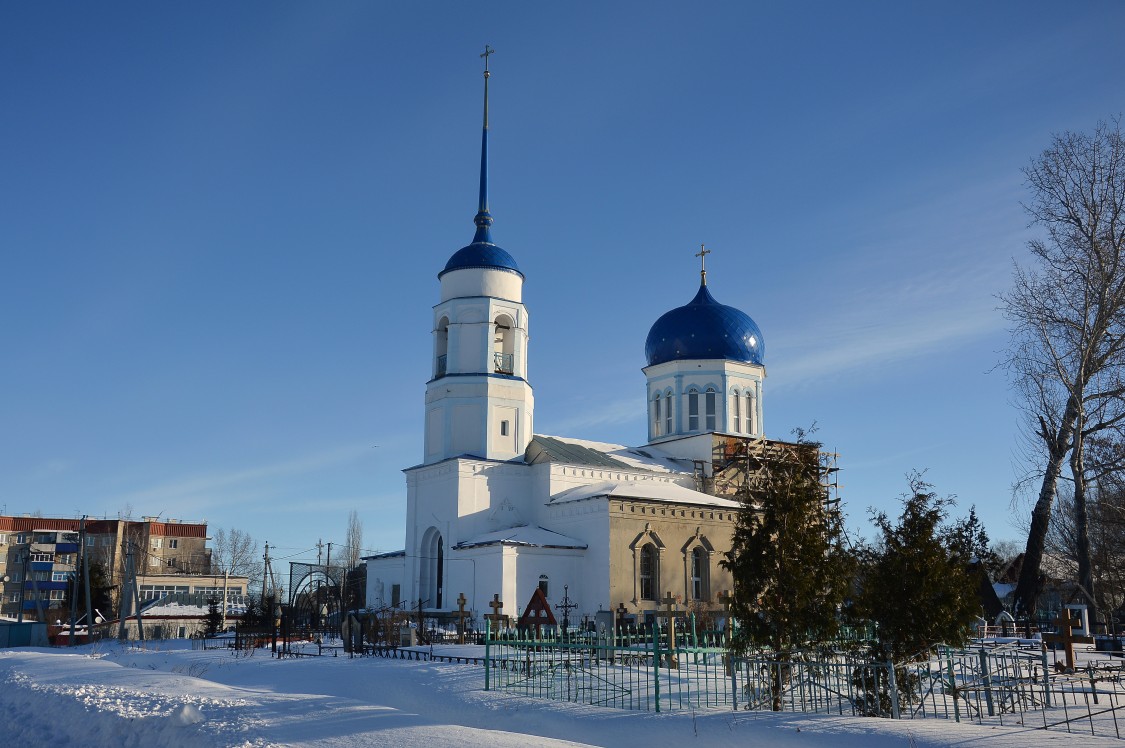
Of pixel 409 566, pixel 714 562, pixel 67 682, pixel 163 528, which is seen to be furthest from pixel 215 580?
pixel 67 682

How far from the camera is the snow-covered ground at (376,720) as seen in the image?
9.62 m

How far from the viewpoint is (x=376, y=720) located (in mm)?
10320

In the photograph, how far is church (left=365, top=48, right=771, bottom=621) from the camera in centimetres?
2709

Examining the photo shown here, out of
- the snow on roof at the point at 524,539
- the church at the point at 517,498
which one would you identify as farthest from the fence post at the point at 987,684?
the snow on roof at the point at 524,539

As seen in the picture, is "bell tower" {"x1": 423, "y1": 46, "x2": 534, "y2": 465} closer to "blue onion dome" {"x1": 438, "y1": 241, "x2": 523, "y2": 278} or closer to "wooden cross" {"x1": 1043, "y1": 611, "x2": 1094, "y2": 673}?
"blue onion dome" {"x1": 438, "y1": 241, "x2": 523, "y2": 278}

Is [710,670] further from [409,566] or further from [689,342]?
[689,342]

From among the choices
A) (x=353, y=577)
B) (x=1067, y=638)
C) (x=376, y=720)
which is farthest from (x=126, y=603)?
(x=1067, y=638)

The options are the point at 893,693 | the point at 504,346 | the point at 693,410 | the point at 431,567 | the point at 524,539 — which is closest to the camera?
the point at 893,693

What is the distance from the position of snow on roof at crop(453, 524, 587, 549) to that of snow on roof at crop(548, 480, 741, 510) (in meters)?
1.20

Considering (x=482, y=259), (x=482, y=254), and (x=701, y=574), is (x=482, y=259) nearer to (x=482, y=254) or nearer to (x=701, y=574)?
(x=482, y=254)

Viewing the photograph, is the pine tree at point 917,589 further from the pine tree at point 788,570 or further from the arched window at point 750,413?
the arched window at point 750,413

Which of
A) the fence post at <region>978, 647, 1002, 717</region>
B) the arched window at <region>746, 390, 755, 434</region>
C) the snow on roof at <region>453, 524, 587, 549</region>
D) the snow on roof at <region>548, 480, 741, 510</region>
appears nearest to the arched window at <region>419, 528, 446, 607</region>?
the snow on roof at <region>453, 524, 587, 549</region>

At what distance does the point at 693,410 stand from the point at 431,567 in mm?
11619

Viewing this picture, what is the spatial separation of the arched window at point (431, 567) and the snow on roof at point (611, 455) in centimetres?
429
